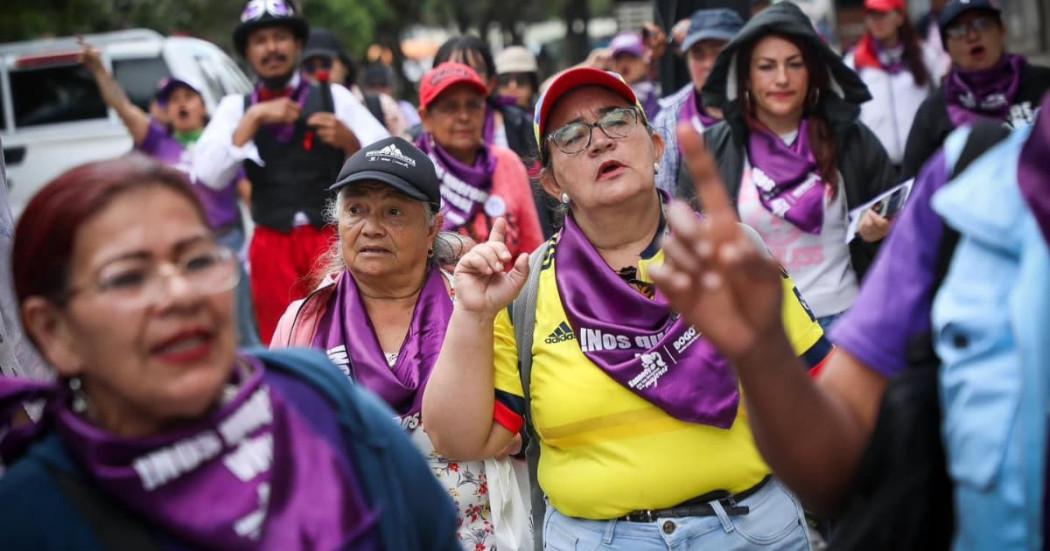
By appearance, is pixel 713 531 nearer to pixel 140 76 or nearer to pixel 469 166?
pixel 469 166

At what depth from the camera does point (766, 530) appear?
3285 millimetres

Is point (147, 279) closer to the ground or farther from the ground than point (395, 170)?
farther from the ground

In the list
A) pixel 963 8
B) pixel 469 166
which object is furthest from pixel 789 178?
pixel 963 8

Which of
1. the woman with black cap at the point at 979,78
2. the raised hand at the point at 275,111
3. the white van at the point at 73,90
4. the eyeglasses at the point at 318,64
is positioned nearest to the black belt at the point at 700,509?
the woman with black cap at the point at 979,78

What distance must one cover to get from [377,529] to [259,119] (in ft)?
16.0

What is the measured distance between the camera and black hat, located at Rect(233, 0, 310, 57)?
696 cm

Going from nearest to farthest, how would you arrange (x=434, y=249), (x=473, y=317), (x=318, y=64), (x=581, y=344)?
(x=473, y=317) → (x=581, y=344) → (x=434, y=249) → (x=318, y=64)

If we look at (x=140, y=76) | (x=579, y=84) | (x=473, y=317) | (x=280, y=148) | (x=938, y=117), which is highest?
(x=579, y=84)

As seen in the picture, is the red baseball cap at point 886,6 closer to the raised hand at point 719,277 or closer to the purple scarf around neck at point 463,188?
the purple scarf around neck at point 463,188

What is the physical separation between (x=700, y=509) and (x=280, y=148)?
13.9ft

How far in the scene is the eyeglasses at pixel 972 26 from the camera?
695 cm

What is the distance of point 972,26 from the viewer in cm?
698

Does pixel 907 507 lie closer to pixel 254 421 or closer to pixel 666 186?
pixel 254 421

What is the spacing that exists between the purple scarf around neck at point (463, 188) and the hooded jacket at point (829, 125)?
111cm
